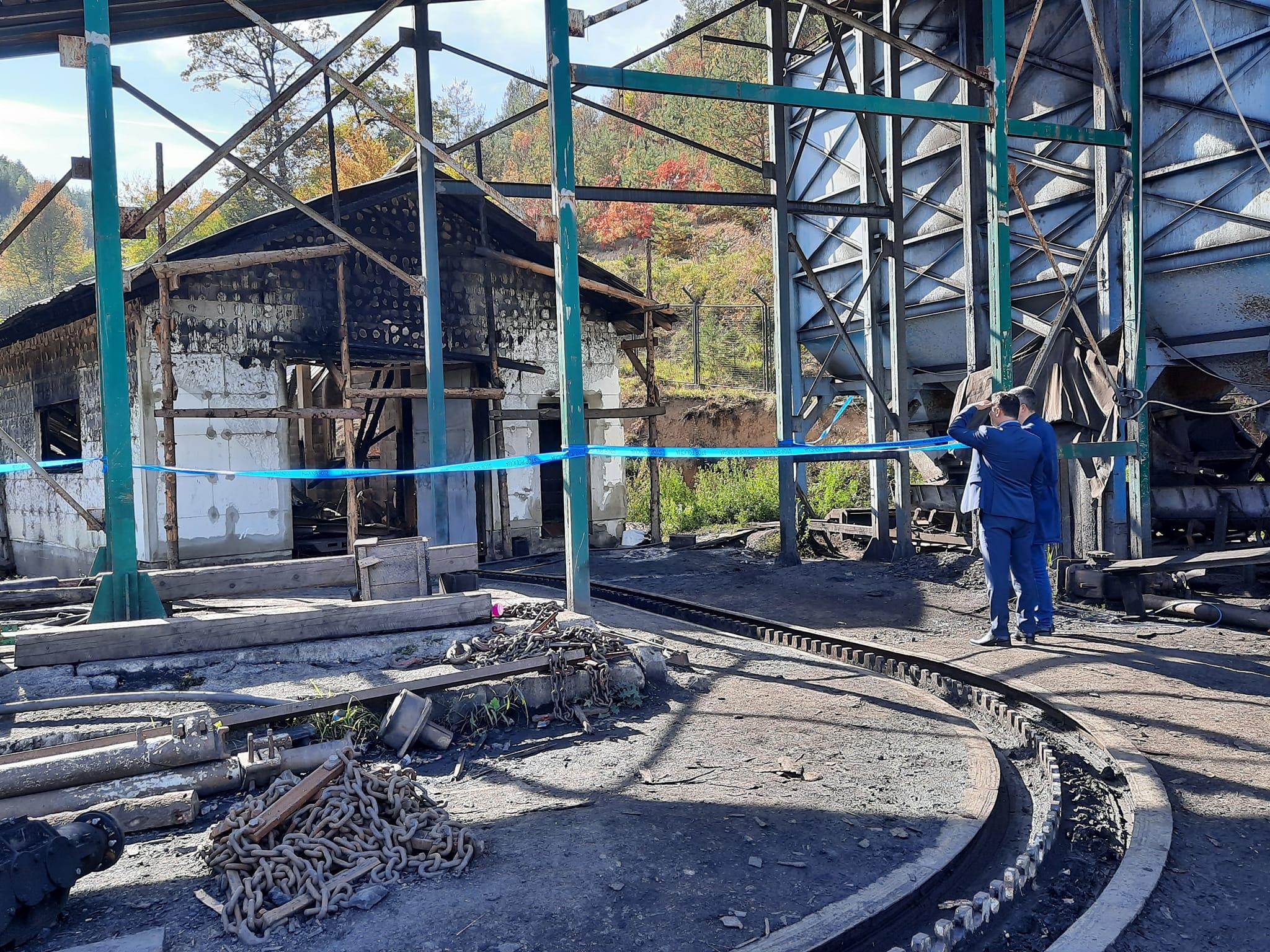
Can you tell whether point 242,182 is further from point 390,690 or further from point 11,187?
point 11,187

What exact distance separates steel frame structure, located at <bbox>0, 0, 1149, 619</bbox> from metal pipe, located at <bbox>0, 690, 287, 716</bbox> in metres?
1.25

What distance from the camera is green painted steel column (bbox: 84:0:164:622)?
21.3 feet

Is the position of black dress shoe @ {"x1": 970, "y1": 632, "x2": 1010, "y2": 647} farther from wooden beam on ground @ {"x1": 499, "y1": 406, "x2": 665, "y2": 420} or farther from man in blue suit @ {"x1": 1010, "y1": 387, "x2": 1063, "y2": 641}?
wooden beam on ground @ {"x1": 499, "y1": 406, "x2": 665, "y2": 420}

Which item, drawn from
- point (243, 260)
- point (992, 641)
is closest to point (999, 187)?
point (992, 641)

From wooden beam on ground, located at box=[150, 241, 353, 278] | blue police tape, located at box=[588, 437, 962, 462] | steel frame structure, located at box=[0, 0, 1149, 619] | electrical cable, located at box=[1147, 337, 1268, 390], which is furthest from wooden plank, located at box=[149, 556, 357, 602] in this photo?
electrical cable, located at box=[1147, 337, 1268, 390]

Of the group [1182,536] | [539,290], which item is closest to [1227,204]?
[1182,536]

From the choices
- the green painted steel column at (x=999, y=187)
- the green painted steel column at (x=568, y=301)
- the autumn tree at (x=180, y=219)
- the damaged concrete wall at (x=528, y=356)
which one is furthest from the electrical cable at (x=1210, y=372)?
the autumn tree at (x=180, y=219)

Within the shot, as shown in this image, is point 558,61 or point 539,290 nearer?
point 558,61

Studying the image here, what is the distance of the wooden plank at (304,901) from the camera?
316 cm

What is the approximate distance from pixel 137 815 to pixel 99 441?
1135 cm

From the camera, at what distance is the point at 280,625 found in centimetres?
633

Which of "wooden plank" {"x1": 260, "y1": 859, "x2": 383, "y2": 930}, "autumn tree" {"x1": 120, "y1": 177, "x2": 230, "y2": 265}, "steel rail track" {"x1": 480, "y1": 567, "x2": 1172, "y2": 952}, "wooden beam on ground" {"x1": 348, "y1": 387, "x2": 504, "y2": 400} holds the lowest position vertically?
"steel rail track" {"x1": 480, "y1": 567, "x2": 1172, "y2": 952}

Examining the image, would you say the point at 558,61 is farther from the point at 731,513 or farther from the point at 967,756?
the point at 731,513

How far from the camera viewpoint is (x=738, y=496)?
18.9 metres
